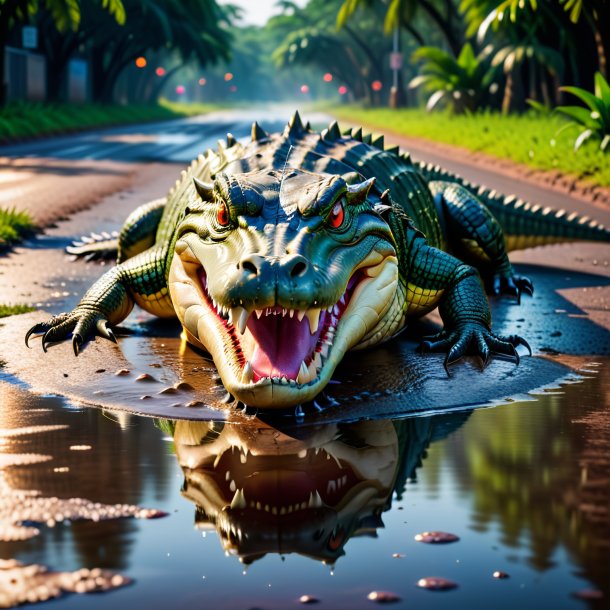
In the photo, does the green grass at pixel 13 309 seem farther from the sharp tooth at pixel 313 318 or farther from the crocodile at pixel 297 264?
the sharp tooth at pixel 313 318

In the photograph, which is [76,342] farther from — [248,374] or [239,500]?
[239,500]

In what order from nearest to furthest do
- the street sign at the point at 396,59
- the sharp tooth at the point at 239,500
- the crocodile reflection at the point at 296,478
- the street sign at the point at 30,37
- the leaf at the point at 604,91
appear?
1. the crocodile reflection at the point at 296,478
2. the sharp tooth at the point at 239,500
3. the leaf at the point at 604,91
4. the street sign at the point at 30,37
5. the street sign at the point at 396,59

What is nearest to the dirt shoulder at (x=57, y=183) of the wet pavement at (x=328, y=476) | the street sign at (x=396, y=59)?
the wet pavement at (x=328, y=476)

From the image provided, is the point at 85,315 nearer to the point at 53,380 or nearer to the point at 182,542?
the point at 53,380

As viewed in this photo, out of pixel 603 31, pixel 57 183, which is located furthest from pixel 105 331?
pixel 603 31

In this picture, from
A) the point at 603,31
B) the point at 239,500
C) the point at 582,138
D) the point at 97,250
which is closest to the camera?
the point at 239,500

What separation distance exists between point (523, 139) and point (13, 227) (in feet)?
47.7

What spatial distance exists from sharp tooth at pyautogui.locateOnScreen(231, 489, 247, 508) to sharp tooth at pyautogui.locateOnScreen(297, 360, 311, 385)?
85 centimetres

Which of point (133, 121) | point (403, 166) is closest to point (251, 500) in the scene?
point (403, 166)

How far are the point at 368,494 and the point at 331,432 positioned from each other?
82 centimetres

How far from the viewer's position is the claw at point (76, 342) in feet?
20.7

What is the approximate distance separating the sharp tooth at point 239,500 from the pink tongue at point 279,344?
875 millimetres

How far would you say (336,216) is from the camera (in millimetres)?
5438

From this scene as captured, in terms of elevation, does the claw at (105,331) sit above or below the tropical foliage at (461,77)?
below
